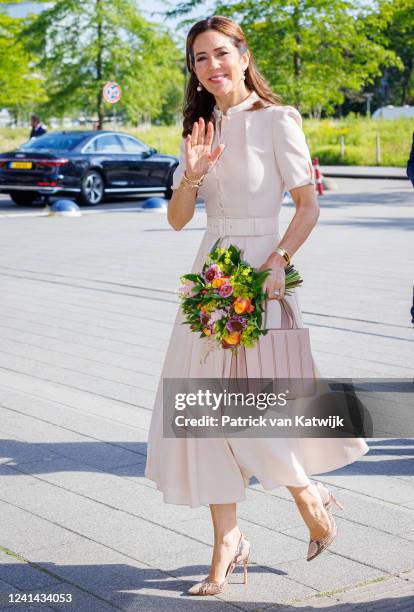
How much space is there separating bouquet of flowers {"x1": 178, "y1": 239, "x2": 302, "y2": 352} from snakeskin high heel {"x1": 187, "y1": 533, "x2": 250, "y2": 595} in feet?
2.28

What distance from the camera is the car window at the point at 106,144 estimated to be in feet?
73.3

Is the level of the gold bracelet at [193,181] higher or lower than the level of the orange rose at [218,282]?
higher

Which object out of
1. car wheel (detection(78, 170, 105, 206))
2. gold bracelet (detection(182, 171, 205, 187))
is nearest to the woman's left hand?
gold bracelet (detection(182, 171, 205, 187))

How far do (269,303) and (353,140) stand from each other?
4100 cm

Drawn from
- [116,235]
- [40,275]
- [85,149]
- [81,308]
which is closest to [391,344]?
[81,308]

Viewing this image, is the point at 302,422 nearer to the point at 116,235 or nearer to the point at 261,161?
the point at 261,161

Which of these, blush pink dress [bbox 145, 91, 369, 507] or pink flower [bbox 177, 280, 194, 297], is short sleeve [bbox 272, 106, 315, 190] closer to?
blush pink dress [bbox 145, 91, 369, 507]

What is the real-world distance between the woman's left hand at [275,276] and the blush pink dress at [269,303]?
79mm

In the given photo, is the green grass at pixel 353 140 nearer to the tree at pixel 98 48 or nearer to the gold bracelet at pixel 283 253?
the tree at pixel 98 48

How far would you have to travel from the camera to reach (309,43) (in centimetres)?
2830

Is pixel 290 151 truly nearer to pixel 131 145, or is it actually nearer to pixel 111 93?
pixel 131 145

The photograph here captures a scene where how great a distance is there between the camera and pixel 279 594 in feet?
11.9

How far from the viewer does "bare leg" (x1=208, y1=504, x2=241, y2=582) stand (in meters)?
3.70

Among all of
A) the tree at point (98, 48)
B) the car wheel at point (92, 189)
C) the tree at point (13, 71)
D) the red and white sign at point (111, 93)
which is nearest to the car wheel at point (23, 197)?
the car wheel at point (92, 189)
